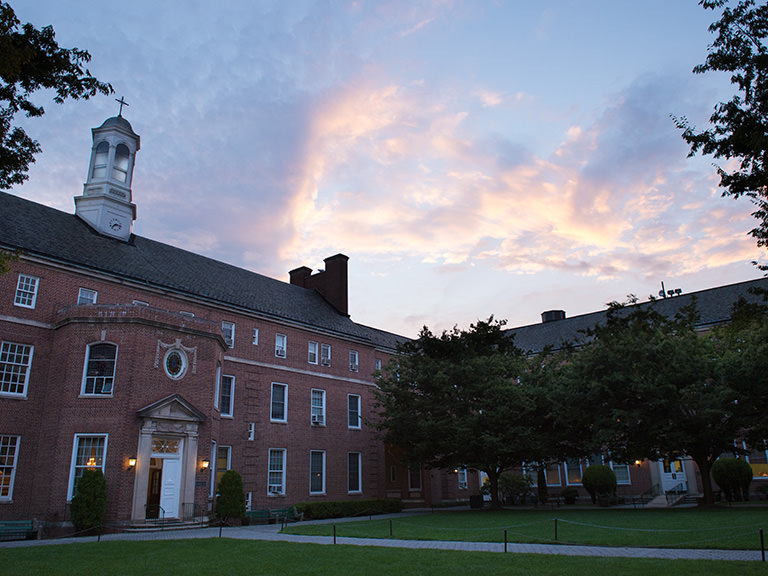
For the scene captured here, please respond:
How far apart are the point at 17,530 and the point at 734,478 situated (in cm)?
3430

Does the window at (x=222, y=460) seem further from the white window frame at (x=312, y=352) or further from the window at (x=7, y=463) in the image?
the window at (x=7, y=463)

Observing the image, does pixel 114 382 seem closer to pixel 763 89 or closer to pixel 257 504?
pixel 257 504

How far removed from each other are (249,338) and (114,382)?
378 inches

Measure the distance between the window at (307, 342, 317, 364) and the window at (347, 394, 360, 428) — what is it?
361 cm

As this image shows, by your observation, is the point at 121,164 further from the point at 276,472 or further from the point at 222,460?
the point at 276,472

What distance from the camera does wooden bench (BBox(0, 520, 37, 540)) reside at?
1945cm

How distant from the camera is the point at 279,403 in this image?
32625mm

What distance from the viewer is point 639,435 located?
26062 mm

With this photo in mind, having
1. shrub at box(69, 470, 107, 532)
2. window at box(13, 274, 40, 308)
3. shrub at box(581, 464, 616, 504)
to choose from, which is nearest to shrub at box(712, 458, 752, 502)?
shrub at box(581, 464, 616, 504)

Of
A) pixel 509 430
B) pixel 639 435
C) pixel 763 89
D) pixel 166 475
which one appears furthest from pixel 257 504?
pixel 763 89

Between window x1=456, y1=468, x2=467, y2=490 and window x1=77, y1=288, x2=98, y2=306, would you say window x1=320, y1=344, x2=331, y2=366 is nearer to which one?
window x1=77, y1=288, x2=98, y2=306

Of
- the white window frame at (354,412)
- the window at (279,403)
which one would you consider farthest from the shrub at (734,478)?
the window at (279,403)

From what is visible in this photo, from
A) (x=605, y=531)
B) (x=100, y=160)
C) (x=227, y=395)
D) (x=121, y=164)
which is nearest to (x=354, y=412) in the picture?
(x=227, y=395)

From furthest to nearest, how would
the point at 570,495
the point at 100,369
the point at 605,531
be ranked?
the point at 570,495, the point at 100,369, the point at 605,531
